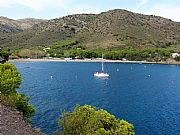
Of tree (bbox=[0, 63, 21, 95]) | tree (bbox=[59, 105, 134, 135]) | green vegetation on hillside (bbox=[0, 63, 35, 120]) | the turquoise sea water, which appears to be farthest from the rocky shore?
the turquoise sea water

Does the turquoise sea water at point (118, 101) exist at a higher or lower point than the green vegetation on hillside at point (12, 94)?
lower

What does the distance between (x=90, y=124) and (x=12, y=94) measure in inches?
979

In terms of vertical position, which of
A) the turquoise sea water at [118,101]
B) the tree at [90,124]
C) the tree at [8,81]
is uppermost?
the tree at [8,81]

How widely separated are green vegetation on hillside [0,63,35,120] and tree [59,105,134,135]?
548 inches

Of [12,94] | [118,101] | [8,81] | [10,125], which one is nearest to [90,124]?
[10,125]

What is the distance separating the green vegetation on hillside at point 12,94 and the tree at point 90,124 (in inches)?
548

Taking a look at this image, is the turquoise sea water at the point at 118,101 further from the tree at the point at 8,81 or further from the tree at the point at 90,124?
the tree at the point at 90,124

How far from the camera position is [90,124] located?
48188 millimetres

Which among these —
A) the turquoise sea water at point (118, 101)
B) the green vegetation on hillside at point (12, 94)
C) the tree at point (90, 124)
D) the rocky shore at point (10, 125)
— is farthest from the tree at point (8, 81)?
the tree at point (90, 124)

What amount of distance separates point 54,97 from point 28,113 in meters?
55.5

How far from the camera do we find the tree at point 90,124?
48.2 metres

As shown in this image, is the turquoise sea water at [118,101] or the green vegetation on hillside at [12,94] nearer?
the green vegetation on hillside at [12,94]

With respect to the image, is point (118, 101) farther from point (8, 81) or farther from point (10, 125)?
point (10, 125)

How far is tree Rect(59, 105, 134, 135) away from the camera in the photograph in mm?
48219
